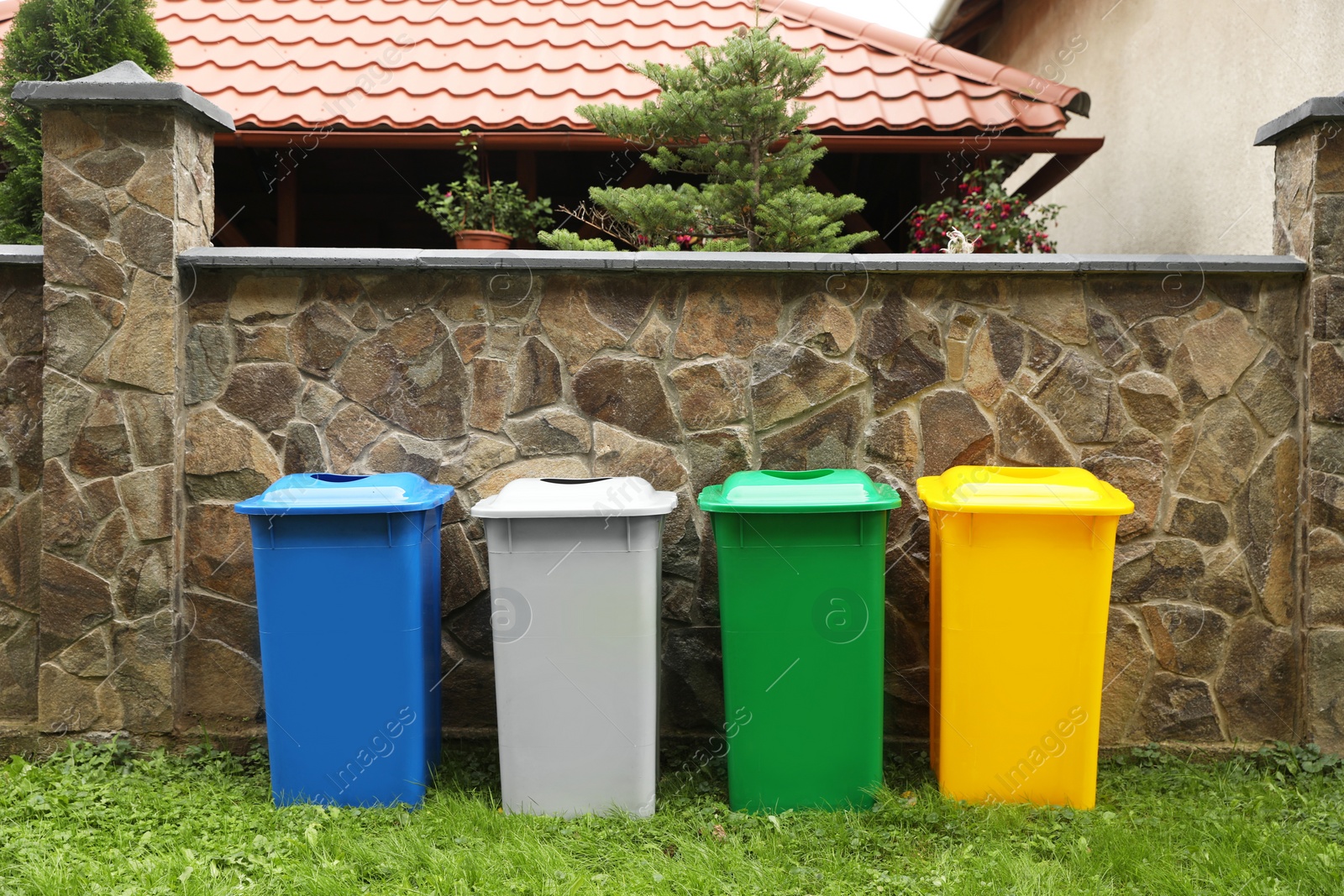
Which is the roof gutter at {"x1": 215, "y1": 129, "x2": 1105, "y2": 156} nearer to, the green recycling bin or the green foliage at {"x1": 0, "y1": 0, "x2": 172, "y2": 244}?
the green foliage at {"x1": 0, "y1": 0, "x2": 172, "y2": 244}

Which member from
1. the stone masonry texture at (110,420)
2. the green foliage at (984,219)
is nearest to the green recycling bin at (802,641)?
the stone masonry texture at (110,420)

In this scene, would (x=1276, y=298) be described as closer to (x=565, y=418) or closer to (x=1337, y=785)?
(x=1337, y=785)

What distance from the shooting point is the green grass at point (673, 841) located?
2.53 metres

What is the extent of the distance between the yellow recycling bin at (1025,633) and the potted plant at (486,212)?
3.91m

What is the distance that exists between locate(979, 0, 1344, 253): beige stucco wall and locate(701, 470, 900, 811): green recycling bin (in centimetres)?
377

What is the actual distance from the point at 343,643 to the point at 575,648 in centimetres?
79

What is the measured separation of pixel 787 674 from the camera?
2984mm

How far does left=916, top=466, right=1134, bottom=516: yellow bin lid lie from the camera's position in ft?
9.48

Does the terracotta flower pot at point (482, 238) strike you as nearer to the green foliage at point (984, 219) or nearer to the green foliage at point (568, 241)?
the green foliage at point (568, 241)

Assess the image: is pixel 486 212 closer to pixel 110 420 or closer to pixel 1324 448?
pixel 110 420

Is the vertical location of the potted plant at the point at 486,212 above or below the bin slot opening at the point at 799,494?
above

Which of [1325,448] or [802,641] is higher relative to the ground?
[1325,448]

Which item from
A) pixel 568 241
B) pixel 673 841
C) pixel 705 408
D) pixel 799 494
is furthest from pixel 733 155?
pixel 673 841

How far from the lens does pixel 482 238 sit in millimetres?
5812
